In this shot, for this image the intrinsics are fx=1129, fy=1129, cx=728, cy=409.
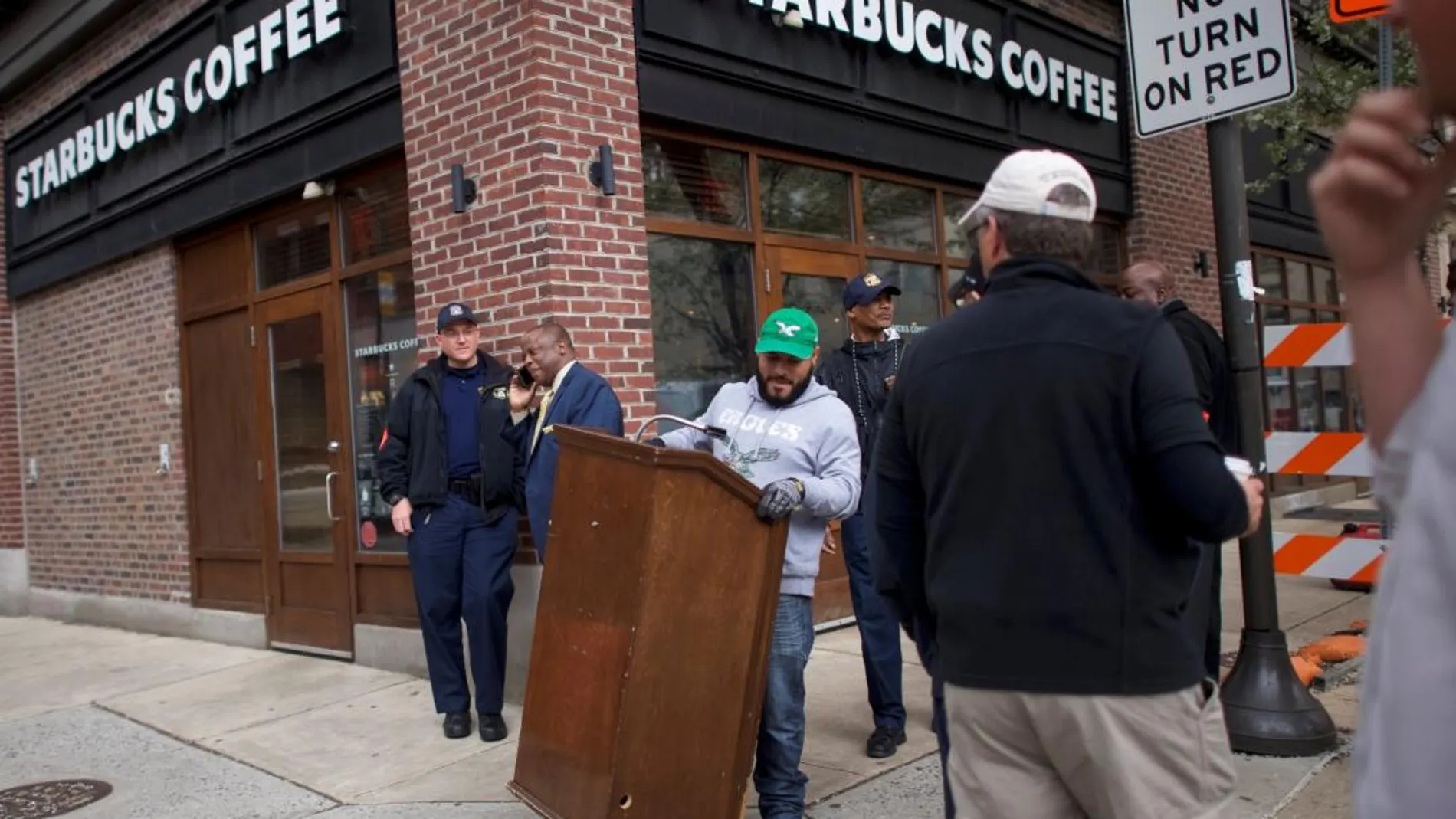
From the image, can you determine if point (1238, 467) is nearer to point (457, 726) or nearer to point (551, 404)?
point (551, 404)

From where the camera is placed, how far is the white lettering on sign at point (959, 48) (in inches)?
283

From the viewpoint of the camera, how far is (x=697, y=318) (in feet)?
22.1

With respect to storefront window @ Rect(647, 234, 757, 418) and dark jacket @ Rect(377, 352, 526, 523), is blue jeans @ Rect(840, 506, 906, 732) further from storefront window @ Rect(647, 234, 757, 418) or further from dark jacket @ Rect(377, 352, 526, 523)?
storefront window @ Rect(647, 234, 757, 418)

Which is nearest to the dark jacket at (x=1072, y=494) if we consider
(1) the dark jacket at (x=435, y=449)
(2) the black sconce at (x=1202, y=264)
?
(1) the dark jacket at (x=435, y=449)

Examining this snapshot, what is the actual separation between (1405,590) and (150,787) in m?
5.41

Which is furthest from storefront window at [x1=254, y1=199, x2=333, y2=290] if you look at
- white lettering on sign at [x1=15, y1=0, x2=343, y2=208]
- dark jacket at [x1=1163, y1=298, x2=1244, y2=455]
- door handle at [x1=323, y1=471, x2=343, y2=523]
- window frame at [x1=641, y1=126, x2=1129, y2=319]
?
dark jacket at [x1=1163, y1=298, x2=1244, y2=455]

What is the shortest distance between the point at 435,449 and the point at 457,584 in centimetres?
68

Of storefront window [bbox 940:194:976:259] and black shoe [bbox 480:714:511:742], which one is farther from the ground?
storefront window [bbox 940:194:976:259]

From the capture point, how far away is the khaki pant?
2033mm

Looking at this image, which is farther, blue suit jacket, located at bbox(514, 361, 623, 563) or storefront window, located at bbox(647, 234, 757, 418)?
storefront window, located at bbox(647, 234, 757, 418)

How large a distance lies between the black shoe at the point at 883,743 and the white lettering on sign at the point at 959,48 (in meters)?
4.27

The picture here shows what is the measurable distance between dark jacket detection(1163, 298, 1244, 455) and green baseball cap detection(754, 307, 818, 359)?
4.33 feet

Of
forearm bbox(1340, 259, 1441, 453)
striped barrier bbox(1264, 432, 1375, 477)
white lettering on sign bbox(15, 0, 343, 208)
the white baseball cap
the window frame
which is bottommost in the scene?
striped barrier bbox(1264, 432, 1375, 477)

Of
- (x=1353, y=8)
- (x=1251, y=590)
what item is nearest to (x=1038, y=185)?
(x=1251, y=590)
